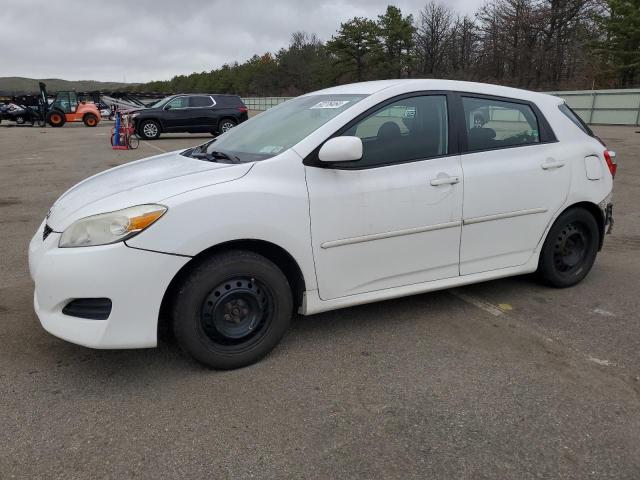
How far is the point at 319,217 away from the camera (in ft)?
10.0

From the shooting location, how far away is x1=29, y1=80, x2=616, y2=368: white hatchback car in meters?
2.68

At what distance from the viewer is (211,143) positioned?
4.11 m

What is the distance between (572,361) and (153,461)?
2406mm

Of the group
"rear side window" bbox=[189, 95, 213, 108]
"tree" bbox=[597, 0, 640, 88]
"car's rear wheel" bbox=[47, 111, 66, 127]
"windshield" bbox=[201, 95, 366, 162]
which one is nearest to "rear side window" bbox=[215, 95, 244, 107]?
"rear side window" bbox=[189, 95, 213, 108]

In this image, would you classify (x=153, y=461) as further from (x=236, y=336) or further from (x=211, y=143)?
(x=211, y=143)

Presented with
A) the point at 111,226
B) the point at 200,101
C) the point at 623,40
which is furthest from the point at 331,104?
the point at 623,40

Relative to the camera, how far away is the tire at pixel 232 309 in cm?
279

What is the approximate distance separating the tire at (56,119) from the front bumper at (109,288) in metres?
30.9

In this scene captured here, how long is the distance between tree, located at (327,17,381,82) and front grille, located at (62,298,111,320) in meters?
64.1

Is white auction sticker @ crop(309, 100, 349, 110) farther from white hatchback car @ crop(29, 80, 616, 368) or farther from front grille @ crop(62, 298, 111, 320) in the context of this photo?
front grille @ crop(62, 298, 111, 320)

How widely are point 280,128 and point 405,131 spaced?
85cm

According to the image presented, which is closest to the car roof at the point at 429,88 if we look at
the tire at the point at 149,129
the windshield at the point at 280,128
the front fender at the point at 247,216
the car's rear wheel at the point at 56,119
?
the windshield at the point at 280,128

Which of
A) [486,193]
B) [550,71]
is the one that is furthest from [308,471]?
[550,71]

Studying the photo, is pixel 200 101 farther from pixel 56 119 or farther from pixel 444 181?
pixel 444 181
